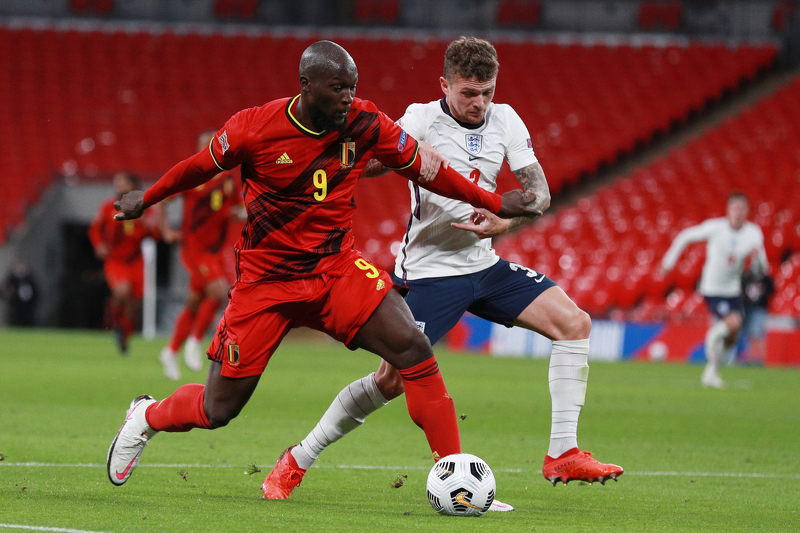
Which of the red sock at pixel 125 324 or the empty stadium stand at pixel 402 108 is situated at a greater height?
the empty stadium stand at pixel 402 108

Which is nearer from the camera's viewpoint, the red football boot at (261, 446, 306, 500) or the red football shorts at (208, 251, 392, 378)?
the red football shorts at (208, 251, 392, 378)

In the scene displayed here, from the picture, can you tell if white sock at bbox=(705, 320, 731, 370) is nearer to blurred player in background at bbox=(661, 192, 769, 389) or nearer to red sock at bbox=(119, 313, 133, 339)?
blurred player in background at bbox=(661, 192, 769, 389)

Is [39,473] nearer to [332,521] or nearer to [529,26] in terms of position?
[332,521]

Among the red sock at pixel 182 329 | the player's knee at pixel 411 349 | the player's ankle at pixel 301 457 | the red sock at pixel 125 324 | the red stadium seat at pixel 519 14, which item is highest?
the red stadium seat at pixel 519 14

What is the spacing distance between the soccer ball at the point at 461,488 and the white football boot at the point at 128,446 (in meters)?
1.44

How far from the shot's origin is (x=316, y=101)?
4816 mm

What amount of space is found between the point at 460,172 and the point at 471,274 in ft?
1.78

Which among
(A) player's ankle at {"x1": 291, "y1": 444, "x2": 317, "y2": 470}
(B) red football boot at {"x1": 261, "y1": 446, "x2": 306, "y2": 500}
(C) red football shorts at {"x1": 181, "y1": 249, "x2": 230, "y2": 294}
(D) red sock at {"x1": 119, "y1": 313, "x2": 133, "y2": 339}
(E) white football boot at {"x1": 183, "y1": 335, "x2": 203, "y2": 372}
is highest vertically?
(A) player's ankle at {"x1": 291, "y1": 444, "x2": 317, "y2": 470}

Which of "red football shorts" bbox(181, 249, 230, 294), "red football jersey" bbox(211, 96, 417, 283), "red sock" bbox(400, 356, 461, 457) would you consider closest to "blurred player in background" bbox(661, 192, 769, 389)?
"red football shorts" bbox(181, 249, 230, 294)

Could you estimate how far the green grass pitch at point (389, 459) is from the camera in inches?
187

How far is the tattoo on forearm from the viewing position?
217 inches

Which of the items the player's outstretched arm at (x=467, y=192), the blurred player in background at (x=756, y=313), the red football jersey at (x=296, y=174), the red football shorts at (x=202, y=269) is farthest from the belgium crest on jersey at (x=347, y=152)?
the blurred player in background at (x=756, y=313)

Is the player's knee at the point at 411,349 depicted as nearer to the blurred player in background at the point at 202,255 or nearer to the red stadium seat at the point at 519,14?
the blurred player in background at the point at 202,255

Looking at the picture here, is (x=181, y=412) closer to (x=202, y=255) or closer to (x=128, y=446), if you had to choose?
(x=128, y=446)
